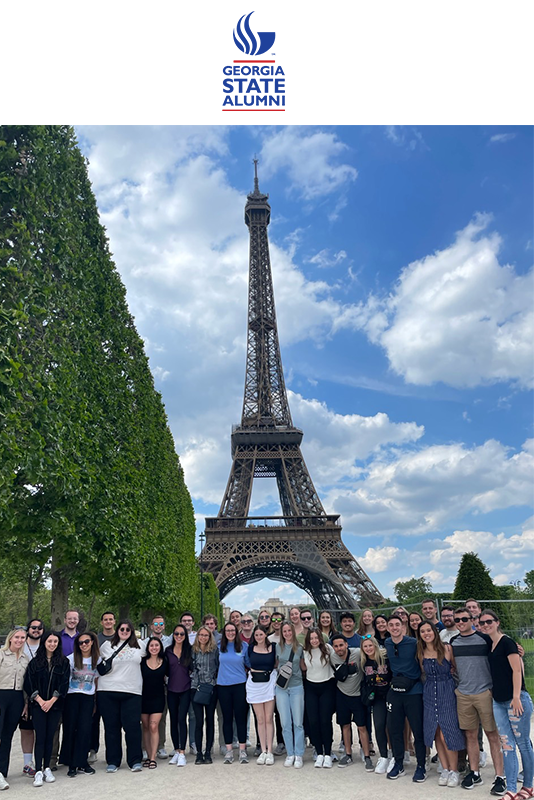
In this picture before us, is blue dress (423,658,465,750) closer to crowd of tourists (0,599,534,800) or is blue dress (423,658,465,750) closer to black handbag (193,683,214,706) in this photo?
crowd of tourists (0,599,534,800)

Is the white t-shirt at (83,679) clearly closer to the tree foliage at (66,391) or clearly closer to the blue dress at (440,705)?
the tree foliage at (66,391)

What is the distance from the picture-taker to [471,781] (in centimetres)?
629

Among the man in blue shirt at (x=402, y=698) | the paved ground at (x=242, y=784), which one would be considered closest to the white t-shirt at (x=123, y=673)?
the paved ground at (x=242, y=784)

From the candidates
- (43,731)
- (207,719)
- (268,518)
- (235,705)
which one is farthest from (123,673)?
(268,518)

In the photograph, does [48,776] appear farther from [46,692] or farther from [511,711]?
[511,711]

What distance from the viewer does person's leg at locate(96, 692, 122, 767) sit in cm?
737

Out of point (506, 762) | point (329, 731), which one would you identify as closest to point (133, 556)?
point (329, 731)

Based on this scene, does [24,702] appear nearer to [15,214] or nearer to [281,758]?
[281,758]

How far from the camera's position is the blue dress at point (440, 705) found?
654 centimetres

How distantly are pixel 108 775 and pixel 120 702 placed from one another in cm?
78

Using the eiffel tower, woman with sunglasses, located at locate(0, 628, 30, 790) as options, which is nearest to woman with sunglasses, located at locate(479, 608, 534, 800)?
woman with sunglasses, located at locate(0, 628, 30, 790)

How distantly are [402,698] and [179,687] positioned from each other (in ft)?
9.20

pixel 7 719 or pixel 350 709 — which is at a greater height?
pixel 7 719
